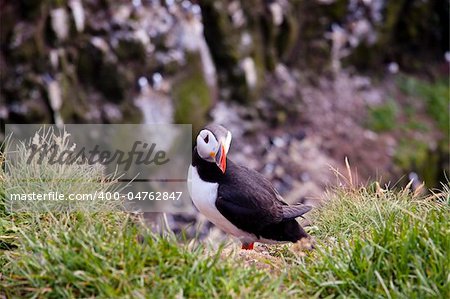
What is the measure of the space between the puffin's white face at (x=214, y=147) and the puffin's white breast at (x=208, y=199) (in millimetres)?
170

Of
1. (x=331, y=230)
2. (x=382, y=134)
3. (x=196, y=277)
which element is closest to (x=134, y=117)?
(x=382, y=134)

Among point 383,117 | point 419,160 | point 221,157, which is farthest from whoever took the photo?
point 383,117

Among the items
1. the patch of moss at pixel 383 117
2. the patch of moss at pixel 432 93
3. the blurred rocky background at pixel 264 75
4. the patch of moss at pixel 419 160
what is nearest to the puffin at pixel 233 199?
the blurred rocky background at pixel 264 75

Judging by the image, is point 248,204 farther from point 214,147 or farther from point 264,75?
point 264,75

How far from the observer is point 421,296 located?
9.98ft

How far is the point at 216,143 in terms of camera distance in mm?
3490

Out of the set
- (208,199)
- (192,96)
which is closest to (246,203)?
(208,199)

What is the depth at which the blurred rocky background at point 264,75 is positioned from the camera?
7102mm

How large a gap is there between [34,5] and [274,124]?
327 centimetres

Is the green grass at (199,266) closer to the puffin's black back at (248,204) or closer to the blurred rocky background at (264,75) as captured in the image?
the puffin's black back at (248,204)

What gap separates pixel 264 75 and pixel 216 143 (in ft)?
18.5

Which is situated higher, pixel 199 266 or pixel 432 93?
pixel 199 266

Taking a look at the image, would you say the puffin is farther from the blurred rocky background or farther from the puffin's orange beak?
the blurred rocky background

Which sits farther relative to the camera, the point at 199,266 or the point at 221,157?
the point at 221,157
